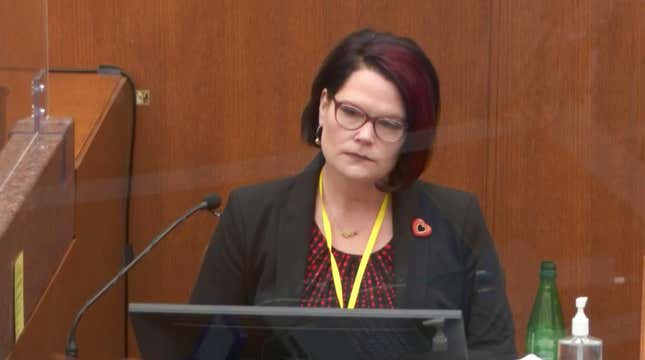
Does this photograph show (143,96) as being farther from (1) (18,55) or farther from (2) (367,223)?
(2) (367,223)

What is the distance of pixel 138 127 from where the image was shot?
3.72 m

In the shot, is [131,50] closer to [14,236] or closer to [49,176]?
[49,176]

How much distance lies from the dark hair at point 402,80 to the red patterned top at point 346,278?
6.0 inches

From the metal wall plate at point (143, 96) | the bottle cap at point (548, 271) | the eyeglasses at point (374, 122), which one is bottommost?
the bottle cap at point (548, 271)

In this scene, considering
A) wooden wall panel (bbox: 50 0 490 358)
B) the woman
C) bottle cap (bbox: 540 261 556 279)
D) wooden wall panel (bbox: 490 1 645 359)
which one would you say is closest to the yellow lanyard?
the woman

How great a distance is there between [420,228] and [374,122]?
8.9 inches

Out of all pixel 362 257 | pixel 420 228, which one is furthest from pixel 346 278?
pixel 420 228

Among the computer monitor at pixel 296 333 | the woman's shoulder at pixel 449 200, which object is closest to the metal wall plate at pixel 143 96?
the woman's shoulder at pixel 449 200

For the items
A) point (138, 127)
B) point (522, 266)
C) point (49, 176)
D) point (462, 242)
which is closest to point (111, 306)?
point (138, 127)

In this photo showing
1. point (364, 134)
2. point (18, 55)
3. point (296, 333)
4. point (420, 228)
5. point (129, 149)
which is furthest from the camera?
point (129, 149)

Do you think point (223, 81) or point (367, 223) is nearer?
point (367, 223)

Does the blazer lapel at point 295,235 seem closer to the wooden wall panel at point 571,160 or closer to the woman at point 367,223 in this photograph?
the woman at point 367,223

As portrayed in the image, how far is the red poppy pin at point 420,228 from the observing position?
2.22 meters

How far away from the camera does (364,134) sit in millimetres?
2131
